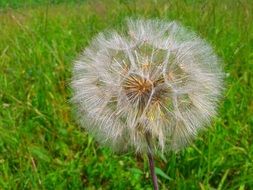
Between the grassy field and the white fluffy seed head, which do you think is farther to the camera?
the grassy field

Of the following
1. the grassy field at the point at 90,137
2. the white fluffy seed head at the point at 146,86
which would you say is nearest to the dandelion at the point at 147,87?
the white fluffy seed head at the point at 146,86

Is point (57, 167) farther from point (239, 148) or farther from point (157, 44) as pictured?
point (157, 44)

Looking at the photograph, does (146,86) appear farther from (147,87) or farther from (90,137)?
(90,137)

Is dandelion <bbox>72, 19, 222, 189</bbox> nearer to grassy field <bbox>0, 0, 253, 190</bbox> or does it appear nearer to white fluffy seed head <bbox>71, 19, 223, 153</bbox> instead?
white fluffy seed head <bbox>71, 19, 223, 153</bbox>

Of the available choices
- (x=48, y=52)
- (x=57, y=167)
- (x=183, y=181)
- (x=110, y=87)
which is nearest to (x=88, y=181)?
(x=57, y=167)

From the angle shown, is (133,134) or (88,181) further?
(88,181)

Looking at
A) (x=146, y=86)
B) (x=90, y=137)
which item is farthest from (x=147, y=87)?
(x=90, y=137)

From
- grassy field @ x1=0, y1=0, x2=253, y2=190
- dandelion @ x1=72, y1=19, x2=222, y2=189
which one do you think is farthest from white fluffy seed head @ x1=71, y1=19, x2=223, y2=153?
grassy field @ x1=0, y1=0, x2=253, y2=190
